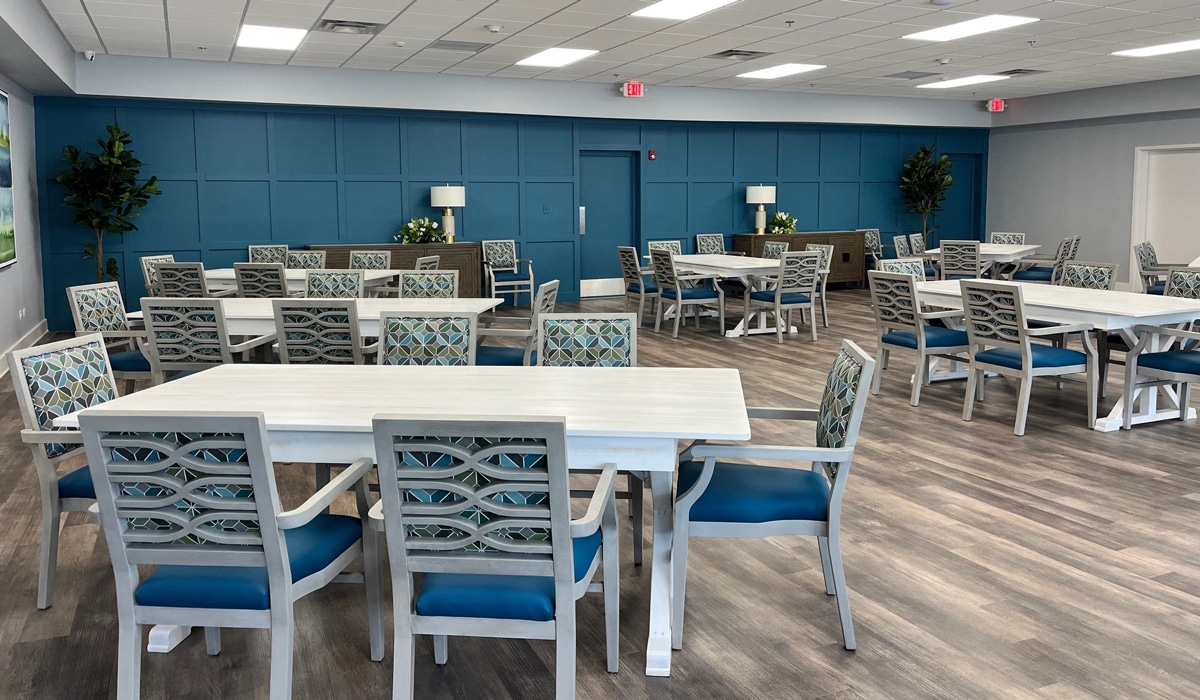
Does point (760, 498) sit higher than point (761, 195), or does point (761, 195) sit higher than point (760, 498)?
point (761, 195)

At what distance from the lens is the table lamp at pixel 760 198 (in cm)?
1366

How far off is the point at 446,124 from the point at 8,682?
1019 centimetres

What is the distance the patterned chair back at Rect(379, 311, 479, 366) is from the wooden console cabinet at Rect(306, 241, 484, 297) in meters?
7.18

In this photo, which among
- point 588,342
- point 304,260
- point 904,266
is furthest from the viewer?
point 304,260

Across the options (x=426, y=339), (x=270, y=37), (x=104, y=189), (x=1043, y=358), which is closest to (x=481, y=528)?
(x=426, y=339)

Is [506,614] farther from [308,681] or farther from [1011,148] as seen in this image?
[1011,148]

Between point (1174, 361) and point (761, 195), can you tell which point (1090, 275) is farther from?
point (761, 195)

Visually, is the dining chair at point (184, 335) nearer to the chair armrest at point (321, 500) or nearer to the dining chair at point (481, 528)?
the chair armrest at point (321, 500)

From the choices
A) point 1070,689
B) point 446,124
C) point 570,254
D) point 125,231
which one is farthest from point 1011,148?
point 1070,689

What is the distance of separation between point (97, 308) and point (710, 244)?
843 cm

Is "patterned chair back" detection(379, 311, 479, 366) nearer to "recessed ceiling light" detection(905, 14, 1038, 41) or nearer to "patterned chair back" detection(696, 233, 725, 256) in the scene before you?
"recessed ceiling light" detection(905, 14, 1038, 41)

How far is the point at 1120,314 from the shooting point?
528 centimetres

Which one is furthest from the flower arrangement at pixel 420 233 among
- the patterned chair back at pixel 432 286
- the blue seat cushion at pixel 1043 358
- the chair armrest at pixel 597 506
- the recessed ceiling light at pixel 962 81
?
the chair armrest at pixel 597 506

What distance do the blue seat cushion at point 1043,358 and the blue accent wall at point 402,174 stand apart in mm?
7975
